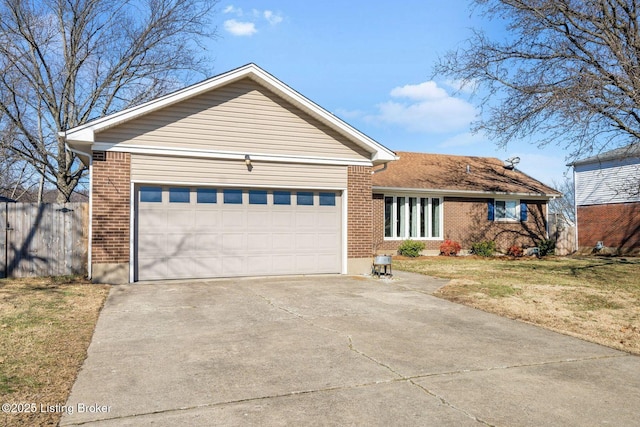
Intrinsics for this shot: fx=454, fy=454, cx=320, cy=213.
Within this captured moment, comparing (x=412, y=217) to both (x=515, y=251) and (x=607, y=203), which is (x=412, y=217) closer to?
(x=515, y=251)

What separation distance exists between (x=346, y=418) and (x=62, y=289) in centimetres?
849

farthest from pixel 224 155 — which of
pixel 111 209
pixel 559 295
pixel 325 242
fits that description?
pixel 559 295

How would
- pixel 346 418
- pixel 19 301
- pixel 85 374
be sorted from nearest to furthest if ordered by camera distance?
pixel 346 418, pixel 85 374, pixel 19 301

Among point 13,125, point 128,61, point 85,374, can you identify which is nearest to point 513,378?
point 85,374

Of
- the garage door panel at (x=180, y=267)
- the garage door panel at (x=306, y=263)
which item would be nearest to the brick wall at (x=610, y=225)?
the garage door panel at (x=306, y=263)

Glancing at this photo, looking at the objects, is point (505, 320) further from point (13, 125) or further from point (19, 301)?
point (13, 125)

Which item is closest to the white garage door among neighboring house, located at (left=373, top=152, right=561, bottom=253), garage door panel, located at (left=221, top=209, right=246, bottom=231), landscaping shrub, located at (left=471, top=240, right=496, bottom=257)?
garage door panel, located at (left=221, top=209, right=246, bottom=231)

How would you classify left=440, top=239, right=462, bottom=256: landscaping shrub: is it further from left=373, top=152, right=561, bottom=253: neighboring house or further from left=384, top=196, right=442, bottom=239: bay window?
left=384, top=196, right=442, bottom=239: bay window

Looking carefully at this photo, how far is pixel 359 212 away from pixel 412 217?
8852 millimetres

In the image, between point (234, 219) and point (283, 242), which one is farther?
point (283, 242)

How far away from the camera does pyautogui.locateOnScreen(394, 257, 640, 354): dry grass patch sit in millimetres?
7570

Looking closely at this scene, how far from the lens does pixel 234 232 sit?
12.1 m

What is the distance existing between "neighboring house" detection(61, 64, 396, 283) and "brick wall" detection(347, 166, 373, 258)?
30 mm

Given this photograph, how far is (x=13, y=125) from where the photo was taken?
21.8m
